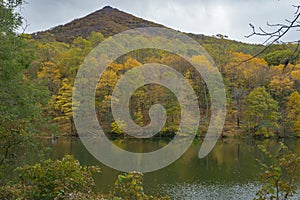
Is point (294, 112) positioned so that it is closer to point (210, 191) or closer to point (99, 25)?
point (210, 191)

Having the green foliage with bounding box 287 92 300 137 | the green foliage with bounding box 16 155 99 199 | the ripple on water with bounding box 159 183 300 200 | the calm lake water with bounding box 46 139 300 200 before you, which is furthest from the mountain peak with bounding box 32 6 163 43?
the green foliage with bounding box 16 155 99 199

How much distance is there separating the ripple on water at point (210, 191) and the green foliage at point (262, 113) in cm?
1593

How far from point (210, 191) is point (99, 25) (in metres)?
78.0

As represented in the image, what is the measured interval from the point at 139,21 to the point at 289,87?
74.4m

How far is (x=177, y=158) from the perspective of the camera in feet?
63.9

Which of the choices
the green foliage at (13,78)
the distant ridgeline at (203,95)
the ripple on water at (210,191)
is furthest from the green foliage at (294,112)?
the green foliage at (13,78)

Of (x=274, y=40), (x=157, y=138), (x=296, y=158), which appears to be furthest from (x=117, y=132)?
(x=274, y=40)

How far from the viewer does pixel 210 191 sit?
481 inches

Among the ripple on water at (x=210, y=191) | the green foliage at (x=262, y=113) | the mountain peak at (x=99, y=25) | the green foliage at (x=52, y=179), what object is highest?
the mountain peak at (x=99, y=25)

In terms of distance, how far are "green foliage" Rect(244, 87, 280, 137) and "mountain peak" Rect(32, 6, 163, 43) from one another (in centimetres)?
4840

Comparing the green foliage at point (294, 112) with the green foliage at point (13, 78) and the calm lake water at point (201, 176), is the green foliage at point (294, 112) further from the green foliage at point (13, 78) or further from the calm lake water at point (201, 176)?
the green foliage at point (13, 78)

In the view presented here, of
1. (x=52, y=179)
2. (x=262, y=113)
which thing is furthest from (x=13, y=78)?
(x=262, y=113)

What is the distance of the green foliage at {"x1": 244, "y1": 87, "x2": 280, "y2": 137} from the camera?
28281mm

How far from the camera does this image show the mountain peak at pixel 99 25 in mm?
76938
